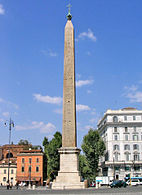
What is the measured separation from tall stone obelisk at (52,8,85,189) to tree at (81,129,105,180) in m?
29.4

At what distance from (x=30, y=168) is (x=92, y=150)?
53.3 feet

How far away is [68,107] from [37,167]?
132ft

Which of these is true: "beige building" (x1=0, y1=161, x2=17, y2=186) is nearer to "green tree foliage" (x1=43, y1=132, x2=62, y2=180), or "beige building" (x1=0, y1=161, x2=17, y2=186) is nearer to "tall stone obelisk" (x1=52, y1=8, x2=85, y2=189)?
"green tree foliage" (x1=43, y1=132, x2=62, y2=180)

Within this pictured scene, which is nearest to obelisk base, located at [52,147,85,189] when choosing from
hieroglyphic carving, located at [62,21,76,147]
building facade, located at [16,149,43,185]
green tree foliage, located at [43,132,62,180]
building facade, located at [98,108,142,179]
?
hieroglyphic carving, located at [62,21,76,147]

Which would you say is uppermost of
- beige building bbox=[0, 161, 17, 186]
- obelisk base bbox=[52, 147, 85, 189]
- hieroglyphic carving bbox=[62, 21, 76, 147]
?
hieroglyphic carving bbox=[62, 21, 76, 147]

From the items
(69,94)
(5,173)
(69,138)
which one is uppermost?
(69,94)

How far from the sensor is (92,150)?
2181 inches

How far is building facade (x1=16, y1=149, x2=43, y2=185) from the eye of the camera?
205 ft

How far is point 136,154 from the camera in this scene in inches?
2489

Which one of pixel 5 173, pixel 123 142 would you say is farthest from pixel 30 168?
pixel 123 142

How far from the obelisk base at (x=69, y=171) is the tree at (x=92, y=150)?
29488mm

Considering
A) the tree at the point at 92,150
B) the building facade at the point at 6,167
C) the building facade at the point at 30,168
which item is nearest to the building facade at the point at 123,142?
the tree at the point at 92,150

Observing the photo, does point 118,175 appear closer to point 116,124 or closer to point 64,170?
point 116,124

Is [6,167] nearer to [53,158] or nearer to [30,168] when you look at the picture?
[30,168]
